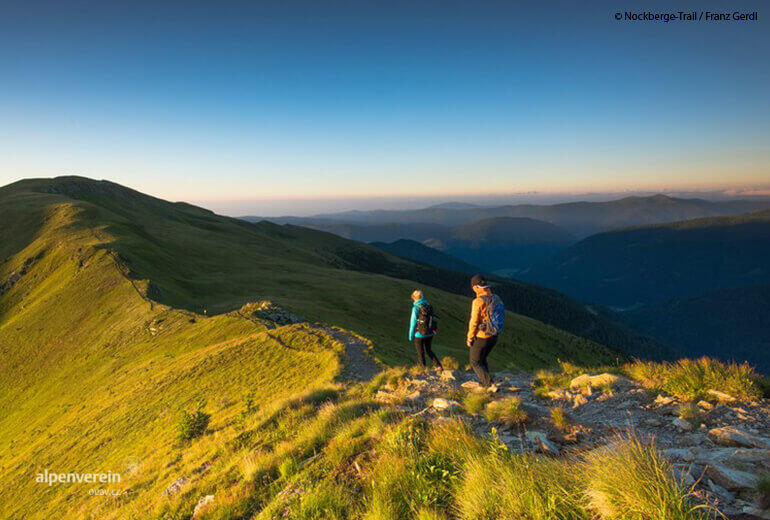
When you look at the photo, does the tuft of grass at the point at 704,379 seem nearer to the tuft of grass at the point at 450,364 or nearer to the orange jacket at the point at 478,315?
the orange jacket at the point at 478,315

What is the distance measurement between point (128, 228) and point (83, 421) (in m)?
57.5

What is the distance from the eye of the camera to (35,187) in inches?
3915

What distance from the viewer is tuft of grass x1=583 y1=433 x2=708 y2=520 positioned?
11.4 ft

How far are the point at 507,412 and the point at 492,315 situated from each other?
3.42 metres

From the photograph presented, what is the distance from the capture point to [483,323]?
400 inches

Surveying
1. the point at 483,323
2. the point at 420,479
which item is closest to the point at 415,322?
the point at 483,323

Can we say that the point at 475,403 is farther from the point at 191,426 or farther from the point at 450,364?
the point at 191,426

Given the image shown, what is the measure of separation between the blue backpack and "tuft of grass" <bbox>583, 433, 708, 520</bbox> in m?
5.96

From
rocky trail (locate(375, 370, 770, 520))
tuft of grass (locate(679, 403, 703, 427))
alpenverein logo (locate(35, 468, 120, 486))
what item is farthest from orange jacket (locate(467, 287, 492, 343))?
alpenverein logo (locate(35, 468, 120, 486))

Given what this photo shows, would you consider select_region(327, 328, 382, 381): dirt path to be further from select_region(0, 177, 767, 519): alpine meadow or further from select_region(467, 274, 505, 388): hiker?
select_region(467, 274, 505, 388): hiker

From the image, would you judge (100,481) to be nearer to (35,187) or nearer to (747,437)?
(747,437)

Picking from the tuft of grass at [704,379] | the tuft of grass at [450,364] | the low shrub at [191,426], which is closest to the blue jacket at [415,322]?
the tuft of grass at [450,364]

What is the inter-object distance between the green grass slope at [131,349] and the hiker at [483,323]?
6756mm

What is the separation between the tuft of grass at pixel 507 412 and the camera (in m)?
6.88
